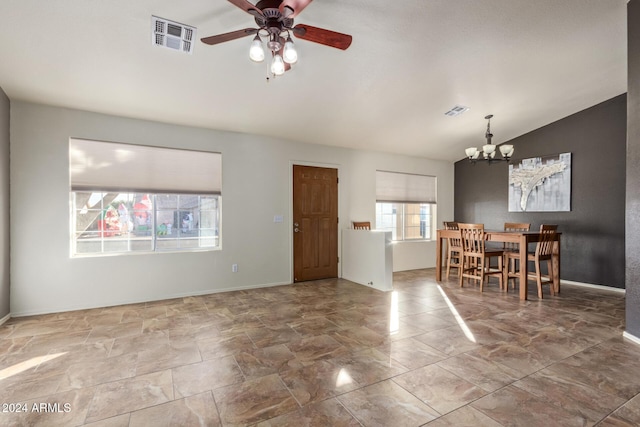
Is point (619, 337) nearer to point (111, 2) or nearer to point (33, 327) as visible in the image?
point (111, 2)

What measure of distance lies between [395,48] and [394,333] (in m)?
2.91

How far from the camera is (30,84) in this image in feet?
10.4

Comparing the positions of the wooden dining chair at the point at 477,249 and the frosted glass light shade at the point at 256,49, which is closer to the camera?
the frosted glass light shade at the point at 256,49

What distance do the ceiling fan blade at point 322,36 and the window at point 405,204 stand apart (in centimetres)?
416

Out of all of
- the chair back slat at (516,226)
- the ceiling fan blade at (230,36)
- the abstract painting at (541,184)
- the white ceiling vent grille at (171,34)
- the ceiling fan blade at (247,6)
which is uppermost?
the white ceiling vent grille at (171,34)

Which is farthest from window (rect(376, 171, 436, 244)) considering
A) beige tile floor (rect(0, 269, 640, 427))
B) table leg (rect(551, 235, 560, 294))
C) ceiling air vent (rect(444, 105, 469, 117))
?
beige tile floor (rect(0, 269, 640, 427))

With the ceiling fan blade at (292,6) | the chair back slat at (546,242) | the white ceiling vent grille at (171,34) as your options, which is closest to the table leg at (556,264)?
the chair back slat at (546,242)

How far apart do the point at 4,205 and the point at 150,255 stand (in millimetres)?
1583

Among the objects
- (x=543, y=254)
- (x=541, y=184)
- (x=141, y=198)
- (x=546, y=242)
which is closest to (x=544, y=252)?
(x=543, y=254)

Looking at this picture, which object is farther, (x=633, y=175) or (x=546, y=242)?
(x=546, y=242)

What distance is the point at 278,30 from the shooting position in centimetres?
207

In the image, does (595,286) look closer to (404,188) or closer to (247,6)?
(404,188)

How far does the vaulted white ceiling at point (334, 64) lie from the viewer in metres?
2.51

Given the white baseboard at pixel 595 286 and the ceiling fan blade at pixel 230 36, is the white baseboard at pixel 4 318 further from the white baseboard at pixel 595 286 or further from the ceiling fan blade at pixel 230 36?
the white baseboard at pixel 595 286
